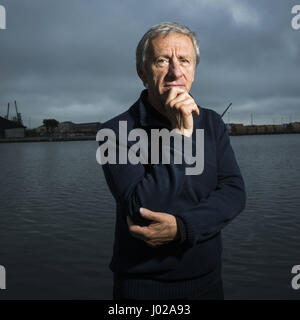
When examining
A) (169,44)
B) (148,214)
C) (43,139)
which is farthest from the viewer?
(43,139)

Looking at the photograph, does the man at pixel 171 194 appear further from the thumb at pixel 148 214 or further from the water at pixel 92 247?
the water at pixel 92 247

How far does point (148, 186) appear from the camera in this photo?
6.41 ft

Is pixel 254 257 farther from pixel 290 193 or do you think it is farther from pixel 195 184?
Answer: pixel 290 193

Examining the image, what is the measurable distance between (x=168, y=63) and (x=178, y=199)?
0.87 meters

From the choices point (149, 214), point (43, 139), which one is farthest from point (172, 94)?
point (43, 139)

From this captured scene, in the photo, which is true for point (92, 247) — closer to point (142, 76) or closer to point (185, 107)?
point (142, 76)

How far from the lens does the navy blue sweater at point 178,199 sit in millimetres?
1976

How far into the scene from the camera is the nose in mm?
2152

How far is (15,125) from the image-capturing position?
156m

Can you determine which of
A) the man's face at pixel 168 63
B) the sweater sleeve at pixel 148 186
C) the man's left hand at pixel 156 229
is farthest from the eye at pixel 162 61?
the man's left hand at pixel 156 229
